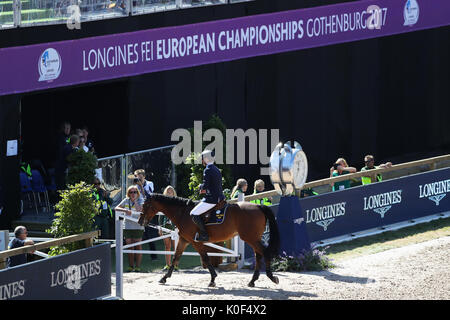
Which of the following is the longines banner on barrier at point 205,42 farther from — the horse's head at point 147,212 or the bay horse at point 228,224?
the bay horse at point 228,224

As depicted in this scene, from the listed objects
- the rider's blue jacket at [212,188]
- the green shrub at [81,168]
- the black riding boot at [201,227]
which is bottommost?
the black riding boot at [201,227]

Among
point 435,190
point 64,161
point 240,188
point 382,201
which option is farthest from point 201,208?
point 435,190

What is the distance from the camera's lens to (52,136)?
75.4 ft

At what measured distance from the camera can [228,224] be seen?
17.2 m

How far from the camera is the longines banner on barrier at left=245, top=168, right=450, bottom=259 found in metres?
18.5

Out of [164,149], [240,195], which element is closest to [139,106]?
[164,149]

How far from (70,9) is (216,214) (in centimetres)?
→ 552

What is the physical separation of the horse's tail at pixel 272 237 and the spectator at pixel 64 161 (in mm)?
4328

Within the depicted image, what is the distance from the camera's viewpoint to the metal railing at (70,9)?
63.4 ft

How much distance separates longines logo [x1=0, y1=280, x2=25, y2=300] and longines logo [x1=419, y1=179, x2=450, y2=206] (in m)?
10.8

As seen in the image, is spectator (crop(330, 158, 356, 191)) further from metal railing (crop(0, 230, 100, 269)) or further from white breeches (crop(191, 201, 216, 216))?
metal railing (crop(0, 230, 100, 269))

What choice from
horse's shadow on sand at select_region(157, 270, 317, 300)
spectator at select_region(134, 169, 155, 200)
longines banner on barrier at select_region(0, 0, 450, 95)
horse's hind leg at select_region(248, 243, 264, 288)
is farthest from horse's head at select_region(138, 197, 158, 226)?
longines banner on barrier at select_region(0, 0, 450, 95)

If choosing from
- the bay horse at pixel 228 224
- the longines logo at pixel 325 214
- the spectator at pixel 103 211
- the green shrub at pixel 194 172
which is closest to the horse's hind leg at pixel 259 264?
the bay horse at pixel 228 224

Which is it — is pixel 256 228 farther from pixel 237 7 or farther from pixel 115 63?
pixel 237 7
